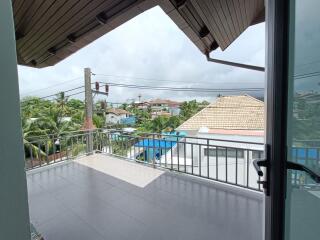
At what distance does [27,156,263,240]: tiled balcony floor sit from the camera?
82.3 inches

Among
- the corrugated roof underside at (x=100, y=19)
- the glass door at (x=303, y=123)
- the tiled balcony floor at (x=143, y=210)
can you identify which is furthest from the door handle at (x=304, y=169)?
the tiled balcony floor at (x=143, y=210)

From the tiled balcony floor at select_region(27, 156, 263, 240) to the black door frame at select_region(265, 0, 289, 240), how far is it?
55.2 inches

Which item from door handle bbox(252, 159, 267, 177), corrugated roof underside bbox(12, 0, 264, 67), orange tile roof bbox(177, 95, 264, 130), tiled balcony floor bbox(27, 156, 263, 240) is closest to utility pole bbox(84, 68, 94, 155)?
tiled balcony floor bbox(27, 156, 263, 240)

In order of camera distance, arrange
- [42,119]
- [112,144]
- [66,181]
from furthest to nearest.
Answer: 1. [42,119]
2. [112,144]
3. [66,181]

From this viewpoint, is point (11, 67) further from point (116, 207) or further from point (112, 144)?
point (112, 144)

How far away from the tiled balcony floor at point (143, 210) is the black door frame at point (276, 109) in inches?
55.2

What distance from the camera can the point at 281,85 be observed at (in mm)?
764

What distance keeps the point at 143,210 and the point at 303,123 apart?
7.13 ft

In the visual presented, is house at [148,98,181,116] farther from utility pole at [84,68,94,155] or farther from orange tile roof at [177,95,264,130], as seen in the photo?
utility pole at [84,68,94,155]

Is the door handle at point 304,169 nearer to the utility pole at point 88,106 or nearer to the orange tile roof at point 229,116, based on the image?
the utility pole at point 88,106

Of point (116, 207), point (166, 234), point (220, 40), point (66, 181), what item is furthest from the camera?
point (66, 181)

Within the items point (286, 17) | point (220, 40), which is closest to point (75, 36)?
point (220, 40)

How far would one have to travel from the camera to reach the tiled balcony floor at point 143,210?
6.86 feet

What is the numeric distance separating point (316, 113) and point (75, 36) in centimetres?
242
